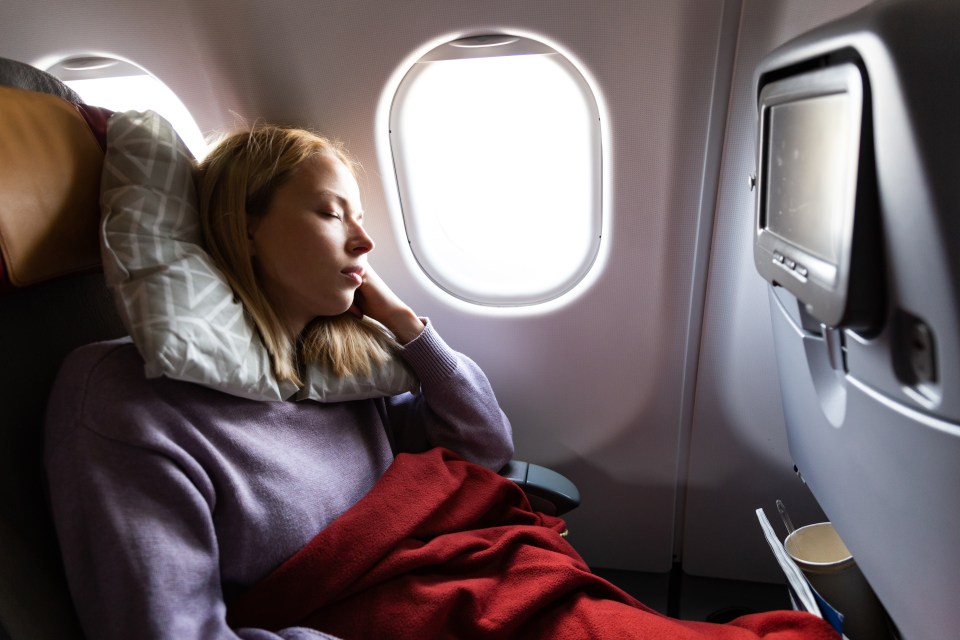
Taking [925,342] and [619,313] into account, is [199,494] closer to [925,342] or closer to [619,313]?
[925,342]

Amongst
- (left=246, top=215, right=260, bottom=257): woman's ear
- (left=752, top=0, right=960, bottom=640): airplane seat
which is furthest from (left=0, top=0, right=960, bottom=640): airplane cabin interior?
(left=246, top=215, right=260, bottom=257): woman's ear

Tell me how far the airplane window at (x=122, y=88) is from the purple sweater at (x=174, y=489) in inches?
31.9

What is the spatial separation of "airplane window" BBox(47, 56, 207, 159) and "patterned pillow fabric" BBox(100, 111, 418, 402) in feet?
1.72

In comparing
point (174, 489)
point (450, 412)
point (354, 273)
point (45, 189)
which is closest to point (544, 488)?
point (450, 412)

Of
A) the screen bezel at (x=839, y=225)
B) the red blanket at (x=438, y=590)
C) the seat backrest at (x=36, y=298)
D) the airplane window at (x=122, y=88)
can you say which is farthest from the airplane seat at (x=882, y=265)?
the airplane window at (x=122, y=88)

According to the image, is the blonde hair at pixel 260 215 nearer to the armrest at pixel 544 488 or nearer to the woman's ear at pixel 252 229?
the woman's ear at pixel 252 229

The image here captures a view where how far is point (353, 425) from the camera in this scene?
145cm

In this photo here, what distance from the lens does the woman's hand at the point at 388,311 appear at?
1548 millimetres

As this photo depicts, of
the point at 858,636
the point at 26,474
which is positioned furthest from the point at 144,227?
the point at 858,636

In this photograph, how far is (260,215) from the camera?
1.34 m

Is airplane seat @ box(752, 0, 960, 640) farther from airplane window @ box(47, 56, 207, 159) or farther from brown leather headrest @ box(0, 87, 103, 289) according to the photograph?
airplane window @ box(47, 56, 207, 159)

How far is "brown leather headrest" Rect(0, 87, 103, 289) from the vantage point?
100 cm

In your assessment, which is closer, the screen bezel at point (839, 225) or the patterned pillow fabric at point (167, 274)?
the screen bezel at point (839, 225)

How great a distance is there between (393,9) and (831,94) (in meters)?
0.95
